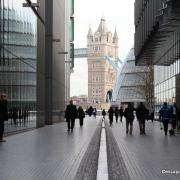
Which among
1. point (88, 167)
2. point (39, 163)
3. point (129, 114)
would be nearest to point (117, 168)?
point (88, 167)

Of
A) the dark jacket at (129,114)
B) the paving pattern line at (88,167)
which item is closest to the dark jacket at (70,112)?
the dark jacket at (129,114)

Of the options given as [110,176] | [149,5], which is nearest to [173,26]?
[149,5]

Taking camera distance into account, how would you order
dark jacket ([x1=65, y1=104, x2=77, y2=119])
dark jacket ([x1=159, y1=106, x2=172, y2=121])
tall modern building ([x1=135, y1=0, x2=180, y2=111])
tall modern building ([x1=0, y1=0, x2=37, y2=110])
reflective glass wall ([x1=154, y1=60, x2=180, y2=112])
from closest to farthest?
tall modern building ([x1=0, y1=0, x2=37, y2=110]) → dark jacket ([x1=159, y1=106, x2=172, y2=121]) → tall modern building ([x1=135, y1=0, x2=180, y2=111]) → dark jacket ([x1=65, y1=104, x2=77, y2=119]) → reflective glass wall ([x1=154, y1=60, x2=180, y2=112])

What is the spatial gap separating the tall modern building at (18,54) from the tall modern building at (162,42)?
23.6ft

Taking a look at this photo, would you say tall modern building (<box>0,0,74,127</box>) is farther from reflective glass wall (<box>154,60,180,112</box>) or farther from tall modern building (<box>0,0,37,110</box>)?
reflective glass wall (<box>154,60,180,112</box>)

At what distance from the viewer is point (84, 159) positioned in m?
12.6

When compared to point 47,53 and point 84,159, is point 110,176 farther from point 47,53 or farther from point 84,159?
point 47,53

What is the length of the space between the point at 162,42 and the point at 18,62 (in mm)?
12621

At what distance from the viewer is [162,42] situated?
35188 millimetres

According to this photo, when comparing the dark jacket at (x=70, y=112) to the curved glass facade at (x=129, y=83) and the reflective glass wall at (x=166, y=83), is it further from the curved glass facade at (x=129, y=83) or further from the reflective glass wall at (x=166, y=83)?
the curved glass facade at (x=129, y=83)

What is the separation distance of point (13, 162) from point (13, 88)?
43.1ft

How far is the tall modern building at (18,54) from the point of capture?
75.0ft

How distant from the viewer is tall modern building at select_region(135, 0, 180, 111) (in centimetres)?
2561

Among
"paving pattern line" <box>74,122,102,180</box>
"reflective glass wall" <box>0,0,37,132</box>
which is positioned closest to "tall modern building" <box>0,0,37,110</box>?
"reflective glass wall" <box>0,0,37,132</box>
